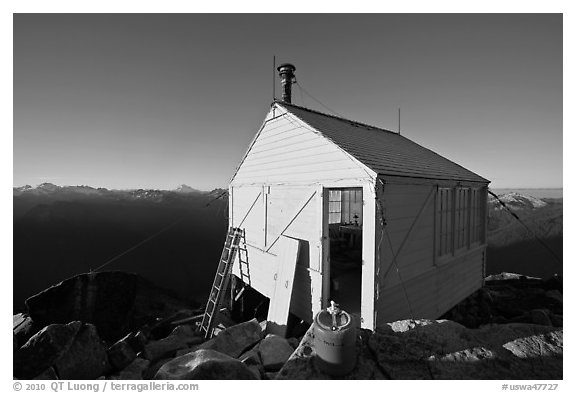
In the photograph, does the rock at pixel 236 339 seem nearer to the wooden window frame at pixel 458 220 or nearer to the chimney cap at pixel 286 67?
the wooden window frame at pixel 458 220

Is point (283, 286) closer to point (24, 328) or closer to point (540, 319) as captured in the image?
point (540, 319)

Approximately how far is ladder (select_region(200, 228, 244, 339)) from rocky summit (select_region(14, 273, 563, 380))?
0.58 m

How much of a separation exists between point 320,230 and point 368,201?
168cm

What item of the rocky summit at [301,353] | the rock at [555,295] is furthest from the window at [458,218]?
the rock at [555,295]

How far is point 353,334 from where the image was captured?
404 centimetres

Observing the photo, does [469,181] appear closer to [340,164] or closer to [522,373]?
[340,164]

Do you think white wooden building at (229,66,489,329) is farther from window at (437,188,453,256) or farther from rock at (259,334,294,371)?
rock at (259,334,294,371)

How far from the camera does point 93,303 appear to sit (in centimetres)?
1131

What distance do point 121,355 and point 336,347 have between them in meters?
6.67

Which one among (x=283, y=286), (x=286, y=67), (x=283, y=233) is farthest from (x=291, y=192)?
(x=286, y=67)

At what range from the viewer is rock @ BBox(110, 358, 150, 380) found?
266 inches

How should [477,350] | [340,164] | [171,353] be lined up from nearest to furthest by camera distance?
[477,350] < [340,164] < [171,353]
